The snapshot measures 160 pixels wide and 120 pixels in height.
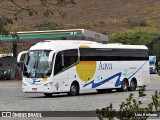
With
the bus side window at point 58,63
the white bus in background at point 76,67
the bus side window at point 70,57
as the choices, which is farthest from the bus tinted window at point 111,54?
the bus side window at point 58,63

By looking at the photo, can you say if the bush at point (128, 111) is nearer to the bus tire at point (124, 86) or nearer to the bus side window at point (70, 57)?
the bus side window at point (70, 57)

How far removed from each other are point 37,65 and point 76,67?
A: 2.13 metres

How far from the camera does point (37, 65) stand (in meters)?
25.3

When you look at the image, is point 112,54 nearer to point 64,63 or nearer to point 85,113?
point 64,63

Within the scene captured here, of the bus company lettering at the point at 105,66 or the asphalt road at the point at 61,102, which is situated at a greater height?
the bus company lettering at the point at 105,66

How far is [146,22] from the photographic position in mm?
130125

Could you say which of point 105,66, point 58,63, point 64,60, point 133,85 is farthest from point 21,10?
point 133,85

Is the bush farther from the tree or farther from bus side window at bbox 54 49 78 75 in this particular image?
bus side window at bbox 54 49 78 75

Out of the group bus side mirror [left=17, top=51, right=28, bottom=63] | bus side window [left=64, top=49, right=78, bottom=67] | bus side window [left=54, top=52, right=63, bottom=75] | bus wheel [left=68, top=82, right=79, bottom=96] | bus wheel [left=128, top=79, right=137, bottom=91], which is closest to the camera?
bus side window [left=54, top=52, right=63, bottom=75]

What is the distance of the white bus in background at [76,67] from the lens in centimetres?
2502

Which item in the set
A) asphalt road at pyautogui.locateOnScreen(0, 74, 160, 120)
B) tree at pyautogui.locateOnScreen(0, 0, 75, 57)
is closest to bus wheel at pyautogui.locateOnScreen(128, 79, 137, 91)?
asphalt road at pyautogui.locateOnScreen(0, 74, 160, 120)

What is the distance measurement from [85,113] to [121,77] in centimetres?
2194

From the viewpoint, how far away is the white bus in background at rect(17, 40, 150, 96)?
25.0 metres

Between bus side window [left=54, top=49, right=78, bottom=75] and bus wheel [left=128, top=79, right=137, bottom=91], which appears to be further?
bus wheel [left=128, top=79, right=137, bottom=91]
